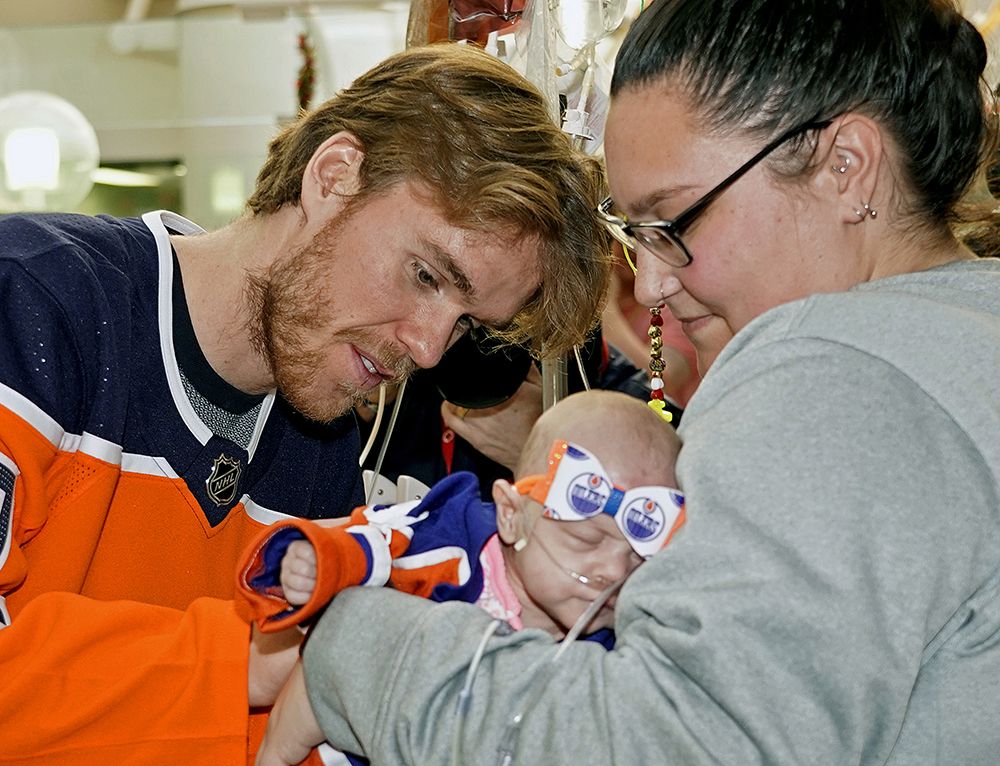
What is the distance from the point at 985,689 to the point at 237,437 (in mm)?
1321

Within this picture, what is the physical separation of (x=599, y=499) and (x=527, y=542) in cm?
13

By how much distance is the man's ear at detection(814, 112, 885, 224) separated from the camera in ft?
4.13

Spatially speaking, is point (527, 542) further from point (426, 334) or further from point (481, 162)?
point (481, 162)

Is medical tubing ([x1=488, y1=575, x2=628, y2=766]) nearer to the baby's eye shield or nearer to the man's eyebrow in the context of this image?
the baby's eye shield

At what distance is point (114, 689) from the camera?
4.99 feet

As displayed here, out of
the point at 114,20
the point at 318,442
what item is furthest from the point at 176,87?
the point at 318,442

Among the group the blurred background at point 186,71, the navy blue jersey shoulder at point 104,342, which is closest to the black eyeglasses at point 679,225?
the navy blue jersey shoulder at point 104,342

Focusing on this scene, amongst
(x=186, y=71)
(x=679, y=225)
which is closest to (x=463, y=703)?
(x=679, y=225)

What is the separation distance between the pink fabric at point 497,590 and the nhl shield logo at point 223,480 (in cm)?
59

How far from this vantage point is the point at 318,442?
7.41ft

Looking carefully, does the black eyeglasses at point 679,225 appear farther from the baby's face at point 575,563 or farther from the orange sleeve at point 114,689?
the orange sleeve at point 114,689

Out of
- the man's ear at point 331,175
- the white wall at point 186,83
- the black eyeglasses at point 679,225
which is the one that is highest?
the black eyeglasses at point 679,225

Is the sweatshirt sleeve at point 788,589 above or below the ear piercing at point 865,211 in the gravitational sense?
below

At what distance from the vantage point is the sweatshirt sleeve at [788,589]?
97 cm
